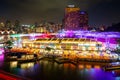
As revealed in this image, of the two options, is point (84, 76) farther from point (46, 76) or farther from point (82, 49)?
point (82, 49)

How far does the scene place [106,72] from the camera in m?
18.6

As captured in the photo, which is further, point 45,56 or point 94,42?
point 94,42

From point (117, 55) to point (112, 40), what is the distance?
35.0ft

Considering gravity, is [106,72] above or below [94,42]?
below

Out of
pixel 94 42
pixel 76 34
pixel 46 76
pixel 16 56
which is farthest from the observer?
pixel 76 34

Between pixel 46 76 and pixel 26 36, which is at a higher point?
pixel 26 36

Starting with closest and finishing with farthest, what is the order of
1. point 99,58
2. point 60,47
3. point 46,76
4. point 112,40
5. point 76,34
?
point 46,76 → point 99,58 → point 60,47 → point 112,40 → point 76,34

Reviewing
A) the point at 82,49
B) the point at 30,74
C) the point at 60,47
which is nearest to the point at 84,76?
the point at 30,74

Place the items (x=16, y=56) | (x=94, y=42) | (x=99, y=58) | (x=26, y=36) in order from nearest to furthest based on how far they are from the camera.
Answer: (x=99, y=58), (x=16, y=56), (x=94, y=42), (x=26, y=36)

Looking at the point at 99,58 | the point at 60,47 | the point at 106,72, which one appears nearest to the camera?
the point at 106,72

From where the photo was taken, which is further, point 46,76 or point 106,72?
point 106,72

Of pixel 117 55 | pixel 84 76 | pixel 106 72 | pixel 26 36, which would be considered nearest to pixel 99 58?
pixel 117 55

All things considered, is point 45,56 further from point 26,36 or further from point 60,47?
point 26,36

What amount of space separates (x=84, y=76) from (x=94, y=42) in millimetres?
14167
